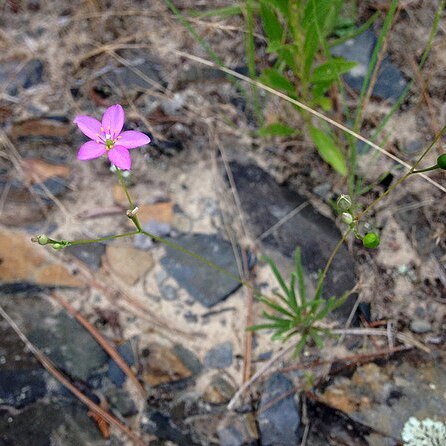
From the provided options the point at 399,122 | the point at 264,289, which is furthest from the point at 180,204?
the point at 399,122

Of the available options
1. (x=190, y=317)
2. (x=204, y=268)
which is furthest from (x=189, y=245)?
(x=190, y=317)

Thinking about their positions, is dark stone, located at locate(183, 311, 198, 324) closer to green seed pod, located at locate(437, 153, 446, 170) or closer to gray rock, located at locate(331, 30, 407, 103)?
green seed pod, located at locate(437, 153, 446, 170)

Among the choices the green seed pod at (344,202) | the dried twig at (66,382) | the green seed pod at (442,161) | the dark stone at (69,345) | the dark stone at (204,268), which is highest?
the green seed pod at (442,161)

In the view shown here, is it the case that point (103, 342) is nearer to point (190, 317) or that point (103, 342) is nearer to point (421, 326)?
point (190, 317)

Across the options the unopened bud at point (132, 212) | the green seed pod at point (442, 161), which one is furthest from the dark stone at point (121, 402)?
the green seed pod at point (442, 161)

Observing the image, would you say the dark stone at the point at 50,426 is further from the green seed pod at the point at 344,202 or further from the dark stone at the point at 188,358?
the green seed pod at the point at 344,202

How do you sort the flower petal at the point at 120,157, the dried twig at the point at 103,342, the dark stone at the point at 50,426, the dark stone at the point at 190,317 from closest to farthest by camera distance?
the flower petal at the point at 120,157 → the dark stone at the point at 50,426 → the dried twig at the point at 103,342 → the dark stone at the point at 190,317
